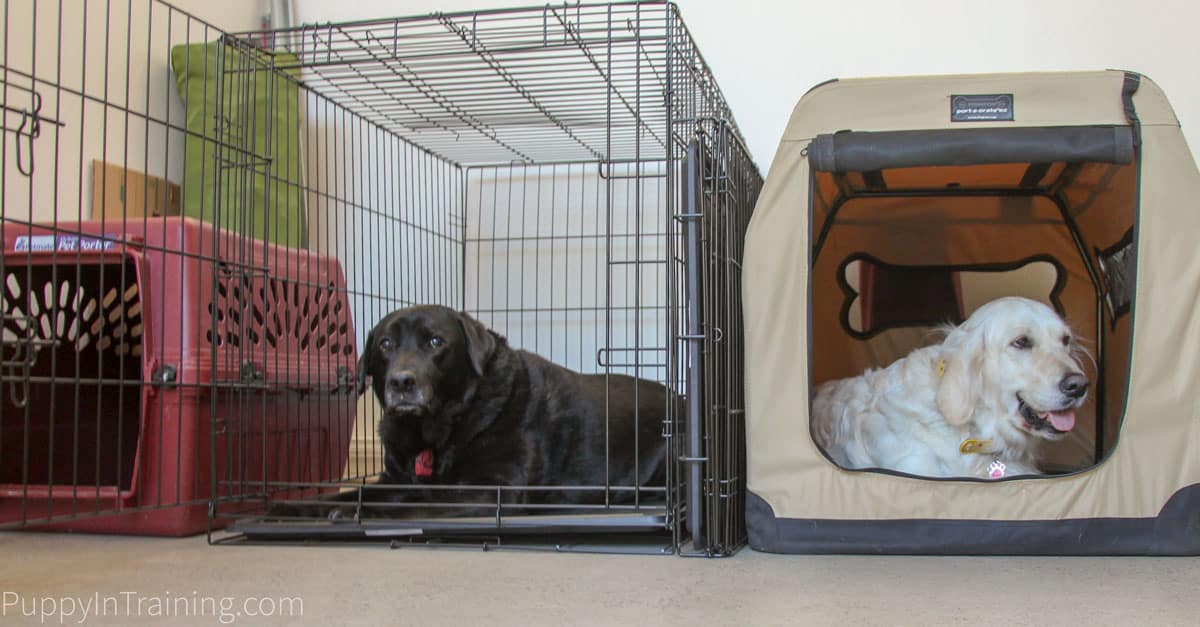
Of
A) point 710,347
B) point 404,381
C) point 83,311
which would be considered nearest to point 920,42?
point 710,347

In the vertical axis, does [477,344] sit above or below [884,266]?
below

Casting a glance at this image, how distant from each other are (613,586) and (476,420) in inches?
34.9

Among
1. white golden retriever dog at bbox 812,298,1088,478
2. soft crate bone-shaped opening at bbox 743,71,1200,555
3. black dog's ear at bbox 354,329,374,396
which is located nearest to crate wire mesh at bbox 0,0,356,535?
black dog's ear at bbox 354,329,374,396

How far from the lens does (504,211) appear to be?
12.8 ft

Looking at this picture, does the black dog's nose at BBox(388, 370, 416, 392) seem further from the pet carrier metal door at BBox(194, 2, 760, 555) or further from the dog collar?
the dog collar

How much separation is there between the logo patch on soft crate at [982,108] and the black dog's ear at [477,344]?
1.21 meters

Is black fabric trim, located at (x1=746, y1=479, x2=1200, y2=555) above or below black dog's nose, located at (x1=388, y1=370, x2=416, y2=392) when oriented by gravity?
below

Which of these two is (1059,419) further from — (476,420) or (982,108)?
(476,420)

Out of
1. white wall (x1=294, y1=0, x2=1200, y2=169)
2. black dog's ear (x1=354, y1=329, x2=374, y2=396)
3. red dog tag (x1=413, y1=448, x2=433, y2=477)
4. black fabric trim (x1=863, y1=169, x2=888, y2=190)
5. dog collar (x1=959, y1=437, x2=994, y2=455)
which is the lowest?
red dog tag (x1=413, y1=448, x2=433, y2=477)

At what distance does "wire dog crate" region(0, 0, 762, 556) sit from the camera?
211cm

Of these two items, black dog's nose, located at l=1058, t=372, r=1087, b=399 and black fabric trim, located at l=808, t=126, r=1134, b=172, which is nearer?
black fabric trim, located at l=808, t=126, r=1134, b=172

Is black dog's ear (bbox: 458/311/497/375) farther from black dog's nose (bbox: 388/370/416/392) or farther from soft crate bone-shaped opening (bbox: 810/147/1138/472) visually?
soft crate bone-shaped opening (bbox: 810/147/1138/472)

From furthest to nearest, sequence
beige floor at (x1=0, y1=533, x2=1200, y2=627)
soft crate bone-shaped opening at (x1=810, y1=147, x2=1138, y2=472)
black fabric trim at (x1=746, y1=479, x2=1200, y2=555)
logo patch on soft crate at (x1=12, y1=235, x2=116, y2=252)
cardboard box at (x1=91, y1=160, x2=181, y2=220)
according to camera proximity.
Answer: cardboard box at (x1=91, y1=160, x2=181, y2=220) < soft crate bone-shaped opening at (x1=810, y1=147, x2=1138, y2=472) < logo patch on soft crate at (x1=12, y1=235, x2=116, y2=252) < black fabric trim at (x1=746, y1=479, x2=1200, y2=555) < beige floor at (x1=0, y1=533, x2=1200, y2=627)

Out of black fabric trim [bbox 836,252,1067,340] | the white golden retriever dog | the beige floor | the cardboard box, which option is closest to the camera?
the beige floor
